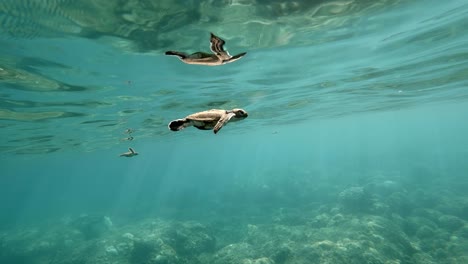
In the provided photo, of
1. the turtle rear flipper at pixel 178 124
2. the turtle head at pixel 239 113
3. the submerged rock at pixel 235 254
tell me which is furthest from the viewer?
the submerged rock at pixel 235 254

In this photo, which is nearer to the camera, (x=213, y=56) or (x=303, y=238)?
(x=213, y=56)

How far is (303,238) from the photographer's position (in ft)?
74.5

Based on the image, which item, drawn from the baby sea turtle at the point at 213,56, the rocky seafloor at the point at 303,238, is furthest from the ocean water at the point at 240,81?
the baby sea turtle at the point at 213,56

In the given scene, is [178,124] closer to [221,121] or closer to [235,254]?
[221,121]

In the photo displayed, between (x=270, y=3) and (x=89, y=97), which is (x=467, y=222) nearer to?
(x=270, y=3)

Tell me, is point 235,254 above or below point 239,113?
below

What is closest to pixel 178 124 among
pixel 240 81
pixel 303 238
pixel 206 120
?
pixel 206 120

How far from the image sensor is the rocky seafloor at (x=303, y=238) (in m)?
18.4

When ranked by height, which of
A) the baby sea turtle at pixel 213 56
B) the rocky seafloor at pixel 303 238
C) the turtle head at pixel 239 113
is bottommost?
the rocky seafloor at pixel 303 238

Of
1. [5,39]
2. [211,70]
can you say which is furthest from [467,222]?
[5,39]

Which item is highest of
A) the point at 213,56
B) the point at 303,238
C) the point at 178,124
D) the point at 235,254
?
the point at 213,56

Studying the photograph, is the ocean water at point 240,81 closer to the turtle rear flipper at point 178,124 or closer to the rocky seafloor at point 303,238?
the rocky seafloor at point 303,238

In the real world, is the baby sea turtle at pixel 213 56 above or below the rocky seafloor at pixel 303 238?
above

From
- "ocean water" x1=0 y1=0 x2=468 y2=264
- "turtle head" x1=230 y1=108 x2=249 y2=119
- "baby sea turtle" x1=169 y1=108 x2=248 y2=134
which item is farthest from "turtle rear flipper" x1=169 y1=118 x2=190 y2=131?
"ocean water" x1=0 y1=0 x2=468 y2=264
